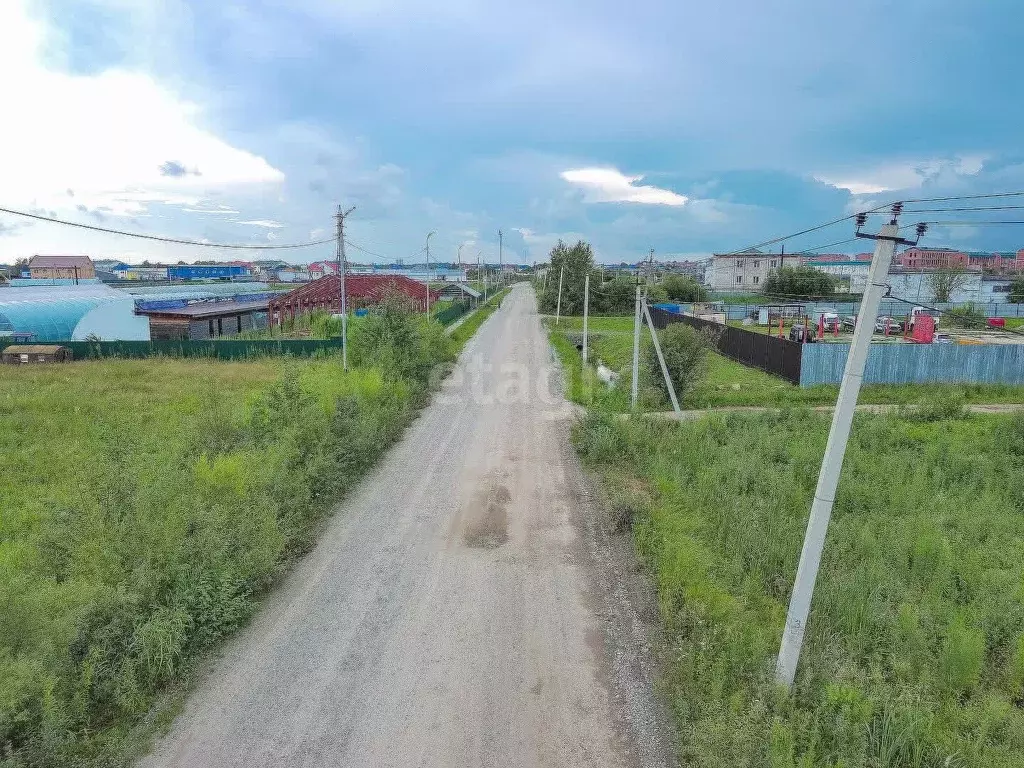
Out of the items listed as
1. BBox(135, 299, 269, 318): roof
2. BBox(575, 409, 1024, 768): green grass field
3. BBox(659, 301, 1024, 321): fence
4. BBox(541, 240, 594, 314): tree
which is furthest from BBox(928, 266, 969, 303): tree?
BBox(135, 299, 269, 318): roof

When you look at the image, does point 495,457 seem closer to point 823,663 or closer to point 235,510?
point 235,510

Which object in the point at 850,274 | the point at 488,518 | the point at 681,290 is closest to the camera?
the point at 488,518

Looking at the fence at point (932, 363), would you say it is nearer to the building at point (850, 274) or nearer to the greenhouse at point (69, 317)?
the greenhouse at point (69, 317)

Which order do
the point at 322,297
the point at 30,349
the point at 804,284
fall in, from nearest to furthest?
the point at 30,349 → the point at 322,297 → the point at 804,284

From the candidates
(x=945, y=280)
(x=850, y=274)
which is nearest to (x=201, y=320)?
(x=945, y=280)

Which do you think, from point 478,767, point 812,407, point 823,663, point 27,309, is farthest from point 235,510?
point 27,309

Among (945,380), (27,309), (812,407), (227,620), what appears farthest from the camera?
(27,309)

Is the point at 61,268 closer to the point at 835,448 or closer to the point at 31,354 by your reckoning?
the point at 31,354
